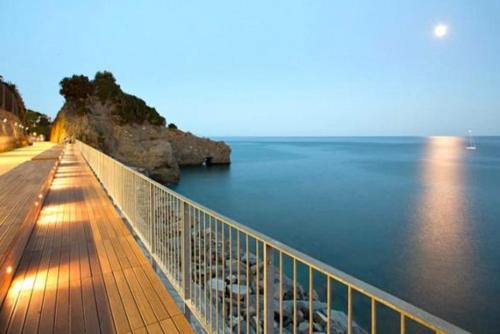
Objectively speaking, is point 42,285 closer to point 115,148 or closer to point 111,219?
point 111,219

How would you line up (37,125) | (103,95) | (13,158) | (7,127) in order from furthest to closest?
(37,125) < (103,95) < (7,127) < (13,158)

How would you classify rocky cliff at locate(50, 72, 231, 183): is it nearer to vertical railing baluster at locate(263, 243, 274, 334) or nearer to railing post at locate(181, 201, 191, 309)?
railing post at locate(181, 201, 191, 309)

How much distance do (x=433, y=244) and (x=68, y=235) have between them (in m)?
14.9

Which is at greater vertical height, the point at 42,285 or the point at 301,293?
the point at 42,285

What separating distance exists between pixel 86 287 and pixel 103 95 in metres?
41.6

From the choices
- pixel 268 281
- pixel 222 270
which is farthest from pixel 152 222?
pixel 268 281

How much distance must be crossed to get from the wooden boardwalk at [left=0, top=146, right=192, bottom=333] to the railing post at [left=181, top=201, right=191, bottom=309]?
0.23 metres

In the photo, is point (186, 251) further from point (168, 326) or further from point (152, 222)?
point (152, 222)

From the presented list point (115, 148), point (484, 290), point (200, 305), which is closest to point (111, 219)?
point (200, 305)

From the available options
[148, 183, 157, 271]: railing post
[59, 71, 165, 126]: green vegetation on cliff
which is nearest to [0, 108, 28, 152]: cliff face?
[59, 71, 165, 126]: green vegetation on cliff

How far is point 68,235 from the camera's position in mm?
4266

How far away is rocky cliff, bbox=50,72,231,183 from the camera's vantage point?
33.0 m

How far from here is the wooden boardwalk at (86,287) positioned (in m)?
2.28

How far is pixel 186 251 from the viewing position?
245 cm
